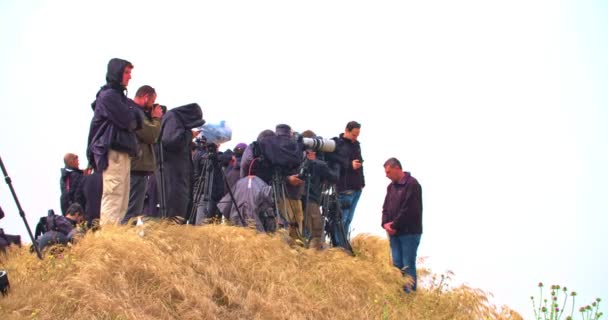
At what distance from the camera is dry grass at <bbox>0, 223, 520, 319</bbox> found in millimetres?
8016

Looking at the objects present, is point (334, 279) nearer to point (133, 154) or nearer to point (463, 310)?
point (463, 310)

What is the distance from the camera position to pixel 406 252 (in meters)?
11.6

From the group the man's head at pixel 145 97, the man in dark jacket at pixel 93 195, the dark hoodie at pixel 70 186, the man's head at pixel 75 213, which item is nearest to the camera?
the man's head at pixel 145 97

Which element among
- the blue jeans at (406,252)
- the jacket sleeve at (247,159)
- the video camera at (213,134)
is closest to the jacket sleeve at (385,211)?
the blue jeans at (406,252)

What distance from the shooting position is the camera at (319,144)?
40.9 ft

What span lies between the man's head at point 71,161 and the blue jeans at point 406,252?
14.4ft

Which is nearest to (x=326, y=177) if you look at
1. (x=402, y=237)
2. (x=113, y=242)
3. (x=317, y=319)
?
(x=402, y=237)

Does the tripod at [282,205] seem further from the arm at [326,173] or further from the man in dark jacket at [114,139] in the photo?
the man in dark jacket at [114,139]

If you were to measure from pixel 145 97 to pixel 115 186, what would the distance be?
1.26m

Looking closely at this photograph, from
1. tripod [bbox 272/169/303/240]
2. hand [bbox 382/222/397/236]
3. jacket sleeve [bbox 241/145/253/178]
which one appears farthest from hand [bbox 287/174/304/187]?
hand [bbox 382/222/397/236]

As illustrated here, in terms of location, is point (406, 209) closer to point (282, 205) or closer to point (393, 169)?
point (393, 169)

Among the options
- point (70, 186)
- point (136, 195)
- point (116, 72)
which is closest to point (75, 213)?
point (70, 186)

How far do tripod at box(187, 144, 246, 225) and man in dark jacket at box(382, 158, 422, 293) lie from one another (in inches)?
81.9

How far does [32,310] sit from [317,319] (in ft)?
10.6
